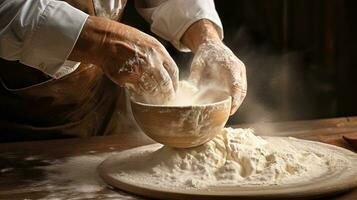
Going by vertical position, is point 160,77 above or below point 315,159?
above

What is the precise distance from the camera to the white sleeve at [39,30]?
1.53 meters

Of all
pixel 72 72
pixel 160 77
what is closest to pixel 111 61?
pixel 160 77

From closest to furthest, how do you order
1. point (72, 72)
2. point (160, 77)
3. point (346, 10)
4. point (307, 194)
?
point (307, 194), point (160, 77), point (72, 72), point (346, 10)

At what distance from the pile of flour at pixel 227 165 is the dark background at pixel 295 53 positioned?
1507 mm

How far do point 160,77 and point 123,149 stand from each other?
0.37 m

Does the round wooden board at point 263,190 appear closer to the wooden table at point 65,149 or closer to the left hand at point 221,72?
the wooden table at point 65,149

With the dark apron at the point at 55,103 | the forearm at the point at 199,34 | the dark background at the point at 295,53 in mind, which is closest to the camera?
the forearm at the point at 199,34

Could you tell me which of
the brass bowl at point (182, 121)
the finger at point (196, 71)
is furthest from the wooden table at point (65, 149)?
the finger at point (196, 71)

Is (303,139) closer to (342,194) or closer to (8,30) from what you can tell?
(342,194)

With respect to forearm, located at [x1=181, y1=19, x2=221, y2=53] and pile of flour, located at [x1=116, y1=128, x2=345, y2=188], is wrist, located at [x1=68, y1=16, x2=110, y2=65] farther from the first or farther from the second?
forearm, located at [x1=181, y1=19, x2=221, y2=53]

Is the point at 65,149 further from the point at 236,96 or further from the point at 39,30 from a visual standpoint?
the point at 236,96

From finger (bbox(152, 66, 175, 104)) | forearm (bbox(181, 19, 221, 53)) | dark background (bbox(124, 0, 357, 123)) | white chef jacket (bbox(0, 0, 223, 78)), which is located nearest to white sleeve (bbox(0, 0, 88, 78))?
white chef jacket (bbox(0, 0, 223, 78))

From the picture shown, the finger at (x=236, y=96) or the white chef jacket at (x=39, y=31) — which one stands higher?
the white chef jacket at (x=39, y=31)

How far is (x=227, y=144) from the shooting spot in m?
1.51
